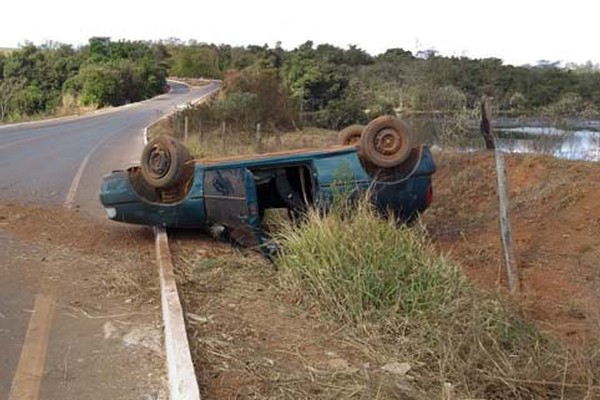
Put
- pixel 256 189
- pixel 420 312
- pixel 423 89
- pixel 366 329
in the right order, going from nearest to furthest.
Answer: pixel 366 329 < pixel 420 312 < pixel 256 189 < pixel 423 89

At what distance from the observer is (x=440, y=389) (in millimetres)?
4285

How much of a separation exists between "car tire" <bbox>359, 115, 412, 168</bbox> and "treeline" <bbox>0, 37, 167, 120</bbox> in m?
45.6

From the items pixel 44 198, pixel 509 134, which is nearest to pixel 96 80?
pixel 509 134

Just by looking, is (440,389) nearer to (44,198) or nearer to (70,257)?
(70,257)

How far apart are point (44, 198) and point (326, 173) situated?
5524 millimetres

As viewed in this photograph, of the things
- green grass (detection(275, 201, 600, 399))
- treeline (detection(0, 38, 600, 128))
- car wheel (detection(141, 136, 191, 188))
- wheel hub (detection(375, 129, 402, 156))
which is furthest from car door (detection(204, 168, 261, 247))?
treeline (detection(0, 38, 600, 128))

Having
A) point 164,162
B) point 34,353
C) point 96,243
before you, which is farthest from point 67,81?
point 34,353

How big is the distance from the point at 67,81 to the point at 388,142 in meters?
59.8

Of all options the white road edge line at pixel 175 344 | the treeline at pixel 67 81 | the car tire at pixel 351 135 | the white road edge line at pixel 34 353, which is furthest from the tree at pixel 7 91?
the white road edge line at pixel 175 344

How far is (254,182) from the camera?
8.02 meters

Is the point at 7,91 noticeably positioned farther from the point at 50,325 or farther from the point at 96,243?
the point at 50,325

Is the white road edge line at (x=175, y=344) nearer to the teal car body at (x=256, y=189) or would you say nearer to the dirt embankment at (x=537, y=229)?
the teal car body at (x=256, y=189)

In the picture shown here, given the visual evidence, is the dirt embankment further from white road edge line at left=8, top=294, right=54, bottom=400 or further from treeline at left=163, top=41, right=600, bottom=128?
white road edge line at left=8, top=294, right=54, bottom=400

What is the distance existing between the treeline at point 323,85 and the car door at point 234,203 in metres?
9.30
